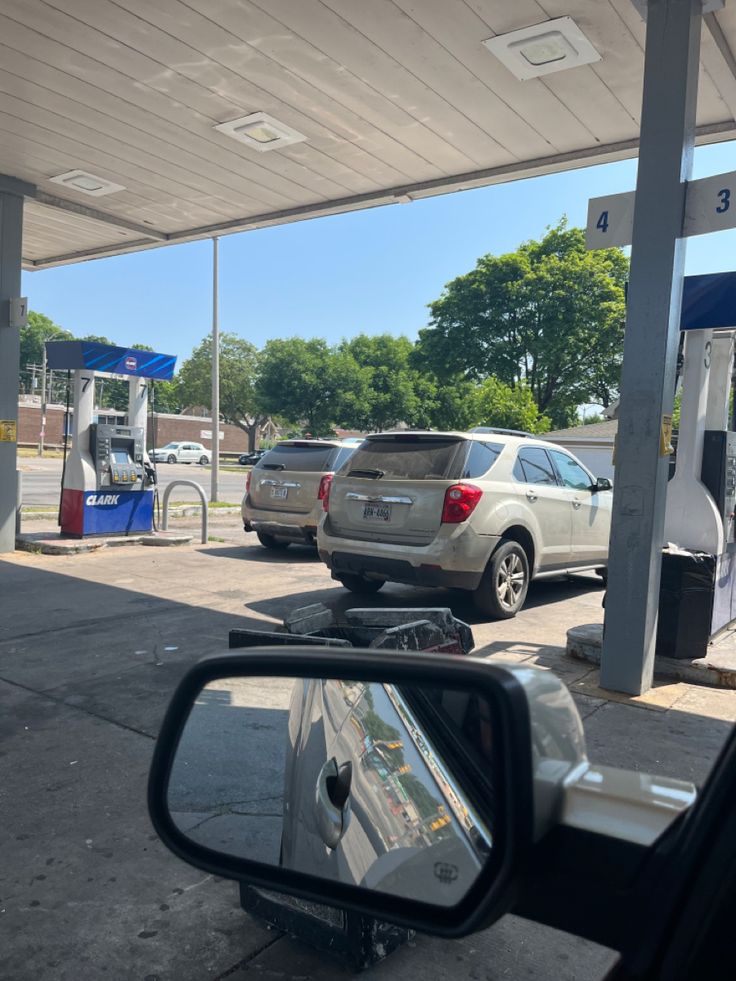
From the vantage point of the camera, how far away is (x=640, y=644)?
5.02 m

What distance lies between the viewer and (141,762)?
12.5 ft

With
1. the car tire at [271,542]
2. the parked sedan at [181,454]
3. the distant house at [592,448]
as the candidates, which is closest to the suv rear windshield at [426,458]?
the car tire at [271,542]

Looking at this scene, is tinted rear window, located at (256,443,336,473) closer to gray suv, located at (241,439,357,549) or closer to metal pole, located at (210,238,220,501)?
gray suv, located at (241,439,357,549)

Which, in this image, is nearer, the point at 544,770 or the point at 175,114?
the point at 544,770

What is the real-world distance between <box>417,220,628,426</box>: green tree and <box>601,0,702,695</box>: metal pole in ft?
108

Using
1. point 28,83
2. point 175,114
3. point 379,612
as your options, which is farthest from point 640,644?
point 28,83

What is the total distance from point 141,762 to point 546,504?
203 inches

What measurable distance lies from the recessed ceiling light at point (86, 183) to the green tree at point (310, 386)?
1682 inches

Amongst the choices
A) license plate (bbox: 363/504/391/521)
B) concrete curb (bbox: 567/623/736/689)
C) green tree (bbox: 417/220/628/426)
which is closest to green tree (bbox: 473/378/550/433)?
green tree (bbox: 417/220/628/426)

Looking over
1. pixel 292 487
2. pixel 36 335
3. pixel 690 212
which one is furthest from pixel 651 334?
pixel 36 335

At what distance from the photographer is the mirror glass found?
110 centimetres

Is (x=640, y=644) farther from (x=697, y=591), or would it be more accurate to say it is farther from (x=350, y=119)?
(x=350, y=119)

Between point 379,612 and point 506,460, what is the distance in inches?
176

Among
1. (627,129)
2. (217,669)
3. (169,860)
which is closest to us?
(217,669)
